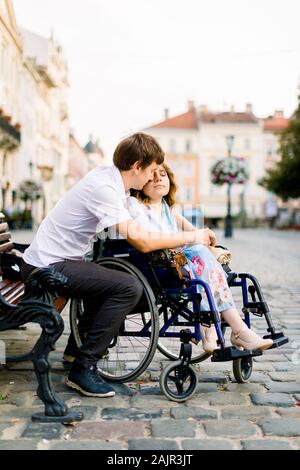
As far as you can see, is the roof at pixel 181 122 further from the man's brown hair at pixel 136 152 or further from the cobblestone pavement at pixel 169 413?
the man's brown hair at pixel 136 152

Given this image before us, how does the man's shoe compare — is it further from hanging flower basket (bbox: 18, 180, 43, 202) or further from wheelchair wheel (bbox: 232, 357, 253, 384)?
hanging flower basket (bbox: 18, 180, 43, 202)

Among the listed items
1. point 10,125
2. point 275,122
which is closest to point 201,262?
point 10,125

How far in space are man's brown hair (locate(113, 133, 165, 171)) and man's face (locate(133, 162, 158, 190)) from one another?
2 centimetres

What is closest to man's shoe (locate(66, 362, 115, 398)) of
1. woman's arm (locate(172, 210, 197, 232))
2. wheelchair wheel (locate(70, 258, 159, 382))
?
wheelchair wheel (locate(70, 258, 159, 382))

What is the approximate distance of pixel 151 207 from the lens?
166 inches

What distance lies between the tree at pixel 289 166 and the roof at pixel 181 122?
35528mm

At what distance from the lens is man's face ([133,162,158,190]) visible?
3852 mm

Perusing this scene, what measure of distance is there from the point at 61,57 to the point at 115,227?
58622mm

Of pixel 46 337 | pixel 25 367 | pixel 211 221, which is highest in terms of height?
pixel 46 337

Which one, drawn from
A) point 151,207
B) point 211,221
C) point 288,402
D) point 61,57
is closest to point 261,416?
point 288,402

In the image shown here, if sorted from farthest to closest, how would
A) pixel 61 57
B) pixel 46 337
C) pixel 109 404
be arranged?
pixel 61 57
pixel 109 404
pixel 46 337

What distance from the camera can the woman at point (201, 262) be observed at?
150 inches

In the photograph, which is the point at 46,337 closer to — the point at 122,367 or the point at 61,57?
the point at 122,367

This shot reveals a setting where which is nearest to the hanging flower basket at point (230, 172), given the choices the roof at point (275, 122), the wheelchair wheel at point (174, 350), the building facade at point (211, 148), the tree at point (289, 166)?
the tree at point (289, 166)
